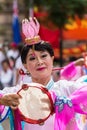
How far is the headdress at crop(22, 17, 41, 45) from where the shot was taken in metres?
4.25

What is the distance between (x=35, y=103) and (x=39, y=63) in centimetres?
47

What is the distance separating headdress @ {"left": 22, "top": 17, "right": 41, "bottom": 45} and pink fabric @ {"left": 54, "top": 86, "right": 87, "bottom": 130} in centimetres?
62

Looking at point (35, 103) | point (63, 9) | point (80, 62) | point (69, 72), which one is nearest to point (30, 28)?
point (35, 103)

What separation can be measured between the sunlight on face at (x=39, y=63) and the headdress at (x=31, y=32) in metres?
0.09

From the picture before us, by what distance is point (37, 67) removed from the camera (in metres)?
4.15

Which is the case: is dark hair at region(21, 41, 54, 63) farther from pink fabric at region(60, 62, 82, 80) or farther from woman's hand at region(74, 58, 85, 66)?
pink fabric at region(60, 62, 82, 80)

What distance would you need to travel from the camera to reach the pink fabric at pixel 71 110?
377 cm

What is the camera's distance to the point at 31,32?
14.1 ft

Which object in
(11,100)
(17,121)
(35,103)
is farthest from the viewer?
(17,121)

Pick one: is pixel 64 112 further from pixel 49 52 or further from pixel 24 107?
pixel 49 52

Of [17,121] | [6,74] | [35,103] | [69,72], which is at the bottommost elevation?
[6,74]

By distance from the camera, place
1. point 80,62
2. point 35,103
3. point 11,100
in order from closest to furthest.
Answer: point 11,100 → point 35,103 → point 80,62

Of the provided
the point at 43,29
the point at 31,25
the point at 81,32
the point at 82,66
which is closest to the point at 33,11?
the point at 43,29

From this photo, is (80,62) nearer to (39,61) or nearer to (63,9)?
(39,61)
